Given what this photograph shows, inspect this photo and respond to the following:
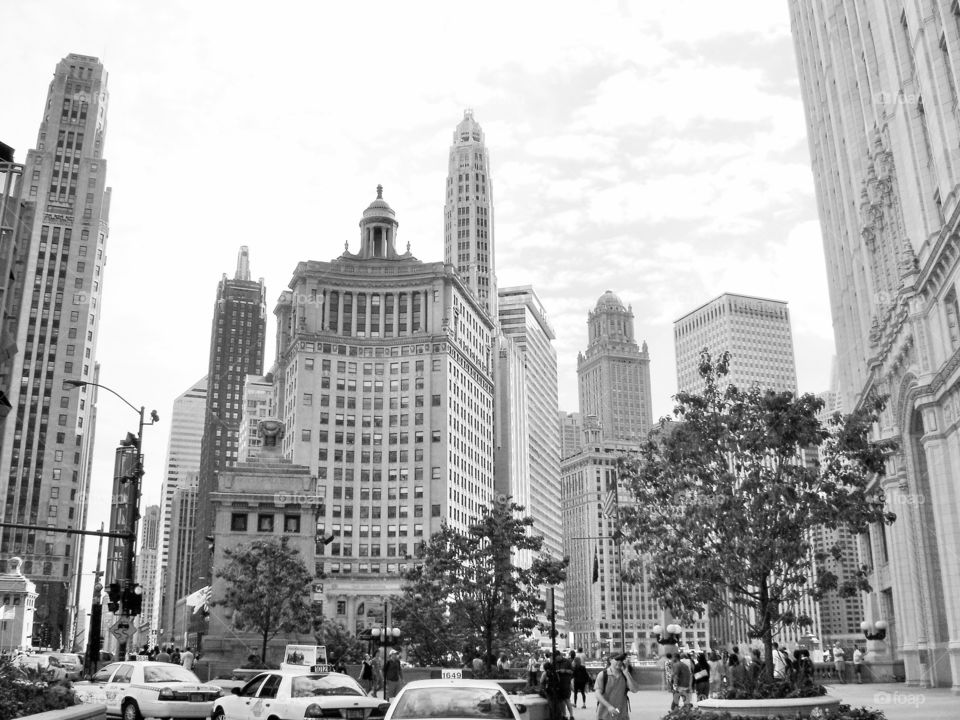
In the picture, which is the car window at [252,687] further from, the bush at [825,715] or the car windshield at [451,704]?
the bush at [825,715]

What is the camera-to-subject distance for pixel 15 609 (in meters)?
91.1

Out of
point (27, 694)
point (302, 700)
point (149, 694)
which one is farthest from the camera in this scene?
point (149, 694)

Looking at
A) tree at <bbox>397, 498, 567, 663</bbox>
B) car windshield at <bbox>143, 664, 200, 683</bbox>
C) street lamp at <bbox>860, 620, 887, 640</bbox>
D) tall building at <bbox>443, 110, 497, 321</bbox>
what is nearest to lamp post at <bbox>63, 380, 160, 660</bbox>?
car windshield at <bbox>143, 664, 200, 683</bbox>

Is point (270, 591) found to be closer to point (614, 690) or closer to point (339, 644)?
point (339, 644)

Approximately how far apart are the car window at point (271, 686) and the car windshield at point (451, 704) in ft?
29.3

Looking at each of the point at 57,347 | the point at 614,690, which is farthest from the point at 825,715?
the point at 57,347

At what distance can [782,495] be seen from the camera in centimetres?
2239

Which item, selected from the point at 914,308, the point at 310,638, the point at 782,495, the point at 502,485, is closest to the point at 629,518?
the point at 782,495

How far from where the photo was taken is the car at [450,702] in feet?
45.5

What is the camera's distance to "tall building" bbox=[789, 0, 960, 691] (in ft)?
112

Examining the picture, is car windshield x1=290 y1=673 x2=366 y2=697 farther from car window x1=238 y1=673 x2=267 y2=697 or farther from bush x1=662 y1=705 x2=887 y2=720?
bush x1=662 y1=705 x2=887 y2=720

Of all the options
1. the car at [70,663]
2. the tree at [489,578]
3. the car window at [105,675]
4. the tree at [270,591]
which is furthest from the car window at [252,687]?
the tree at [270,591]

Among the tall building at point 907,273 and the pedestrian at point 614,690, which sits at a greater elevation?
the tall building at point 907,273

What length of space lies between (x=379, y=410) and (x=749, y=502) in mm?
115735
